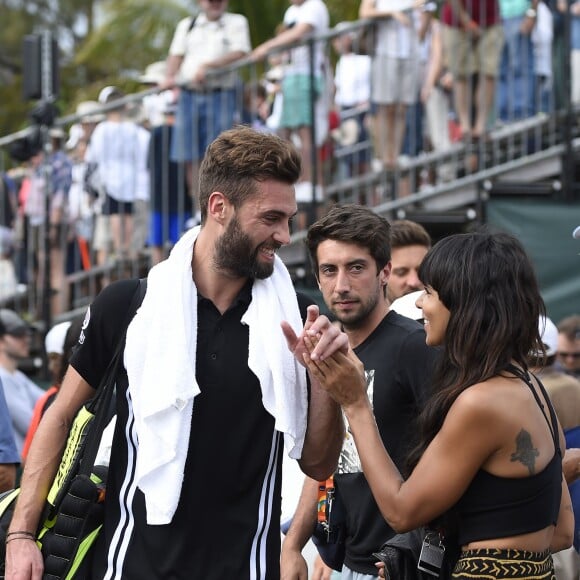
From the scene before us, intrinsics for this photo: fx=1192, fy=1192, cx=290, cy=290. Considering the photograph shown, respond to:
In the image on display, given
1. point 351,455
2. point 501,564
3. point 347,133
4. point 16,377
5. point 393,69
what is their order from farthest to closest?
point 347,133 < point 393,69 < point 16,377 < point 351,455 < point 501,564

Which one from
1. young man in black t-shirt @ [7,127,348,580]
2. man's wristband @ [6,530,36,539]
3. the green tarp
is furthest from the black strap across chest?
the green tarp

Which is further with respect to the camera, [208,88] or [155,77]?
[155,77]

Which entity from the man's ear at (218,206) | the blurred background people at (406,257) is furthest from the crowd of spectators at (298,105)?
the man's ear at (218,206)

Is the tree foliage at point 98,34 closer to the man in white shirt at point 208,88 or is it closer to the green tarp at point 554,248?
the man in white shirt at point 208,88

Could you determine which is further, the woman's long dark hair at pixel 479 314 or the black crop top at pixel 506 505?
the woman's long dark hair at pixel 479 314

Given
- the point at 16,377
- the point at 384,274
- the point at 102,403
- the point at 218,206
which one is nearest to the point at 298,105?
the point at 16,377

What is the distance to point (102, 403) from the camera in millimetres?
3631

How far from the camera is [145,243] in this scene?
1053 centimetres

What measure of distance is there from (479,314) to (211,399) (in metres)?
0.83

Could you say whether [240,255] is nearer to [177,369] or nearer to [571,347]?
[177,369]

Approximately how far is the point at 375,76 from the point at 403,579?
20.8ft

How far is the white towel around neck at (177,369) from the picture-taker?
342 cm

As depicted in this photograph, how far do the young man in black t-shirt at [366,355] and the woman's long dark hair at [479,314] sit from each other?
0.43 m

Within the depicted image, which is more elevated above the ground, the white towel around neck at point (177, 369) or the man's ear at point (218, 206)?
the man's ear at point (218, 206)
